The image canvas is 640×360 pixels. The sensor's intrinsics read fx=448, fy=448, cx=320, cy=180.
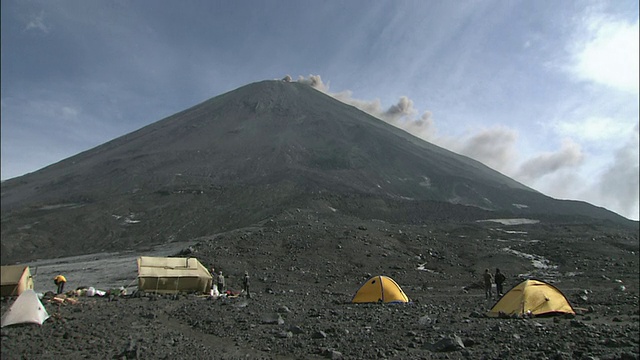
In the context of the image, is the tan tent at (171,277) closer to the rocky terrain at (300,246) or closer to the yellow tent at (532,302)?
the rocky terrain at (300,246)

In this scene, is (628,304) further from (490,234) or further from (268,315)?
(490,234)

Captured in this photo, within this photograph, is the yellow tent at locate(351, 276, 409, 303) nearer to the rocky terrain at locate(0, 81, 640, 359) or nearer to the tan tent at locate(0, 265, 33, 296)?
the rocky terrain at locate(0, 81, 640, 359)

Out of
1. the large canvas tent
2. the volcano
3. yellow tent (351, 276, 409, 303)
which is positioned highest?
the volcano

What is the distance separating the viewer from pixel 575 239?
4250 cm

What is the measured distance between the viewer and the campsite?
1001 centimetres

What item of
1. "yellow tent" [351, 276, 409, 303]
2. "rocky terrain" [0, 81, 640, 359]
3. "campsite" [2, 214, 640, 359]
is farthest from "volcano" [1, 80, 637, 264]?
"yellow tent" [351, 276, 409, 303]

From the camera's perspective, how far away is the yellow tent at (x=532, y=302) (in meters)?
13.7

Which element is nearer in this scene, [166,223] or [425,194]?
[166,223]

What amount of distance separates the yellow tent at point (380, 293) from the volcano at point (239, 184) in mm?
27048

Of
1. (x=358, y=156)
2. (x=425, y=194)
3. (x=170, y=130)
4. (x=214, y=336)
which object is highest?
(x=170, y=130)

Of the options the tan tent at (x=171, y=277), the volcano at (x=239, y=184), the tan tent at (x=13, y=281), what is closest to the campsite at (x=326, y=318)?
the tan tent at (x=171, y=277)

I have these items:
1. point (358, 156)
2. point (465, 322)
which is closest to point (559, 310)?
point (465, 322)

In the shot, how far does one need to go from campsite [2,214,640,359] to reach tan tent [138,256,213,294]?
0.82 m

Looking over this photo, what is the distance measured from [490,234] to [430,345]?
38399mm
